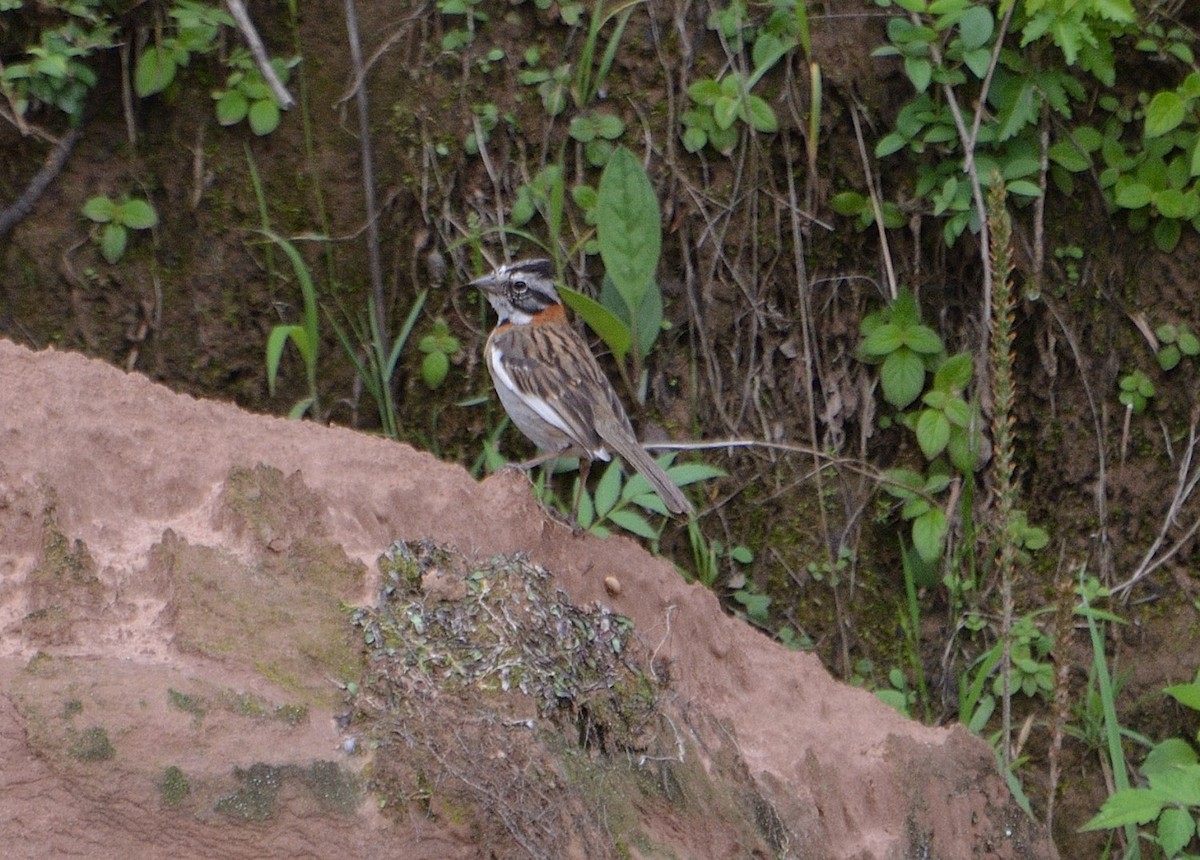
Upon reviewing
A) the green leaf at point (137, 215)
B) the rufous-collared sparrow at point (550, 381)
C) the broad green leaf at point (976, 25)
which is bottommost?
the rufous-collared sparrow at point (550, 381)

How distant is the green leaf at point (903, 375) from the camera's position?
23.6 feet

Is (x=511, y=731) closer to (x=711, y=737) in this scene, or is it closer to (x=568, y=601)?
(x=568, y=601)

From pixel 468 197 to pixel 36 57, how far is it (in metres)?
2.13

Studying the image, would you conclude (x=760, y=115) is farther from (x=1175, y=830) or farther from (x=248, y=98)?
(x=1175, y=830)

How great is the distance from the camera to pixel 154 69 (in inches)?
281

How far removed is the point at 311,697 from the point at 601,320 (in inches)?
146

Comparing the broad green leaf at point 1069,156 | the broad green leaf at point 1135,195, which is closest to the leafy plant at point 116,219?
the broad green leaf at point 1069,156

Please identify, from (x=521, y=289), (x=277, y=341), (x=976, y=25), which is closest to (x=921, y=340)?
(x=976, y=25)

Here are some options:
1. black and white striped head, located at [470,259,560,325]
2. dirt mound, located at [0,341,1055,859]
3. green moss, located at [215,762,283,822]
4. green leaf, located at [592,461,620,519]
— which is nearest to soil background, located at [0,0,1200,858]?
black and white striped head, located at [470,259,560,325]

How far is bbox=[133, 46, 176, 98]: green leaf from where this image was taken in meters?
7.11

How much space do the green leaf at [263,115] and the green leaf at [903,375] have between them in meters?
3.23

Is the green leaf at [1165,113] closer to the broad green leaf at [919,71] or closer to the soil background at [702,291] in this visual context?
the soil background at [702,291]

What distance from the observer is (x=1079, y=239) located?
7.27m

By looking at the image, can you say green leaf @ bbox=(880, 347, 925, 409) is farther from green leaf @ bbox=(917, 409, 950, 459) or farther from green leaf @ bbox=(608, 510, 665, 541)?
green leaf @ bbox=(608, 510, 665, 541)
